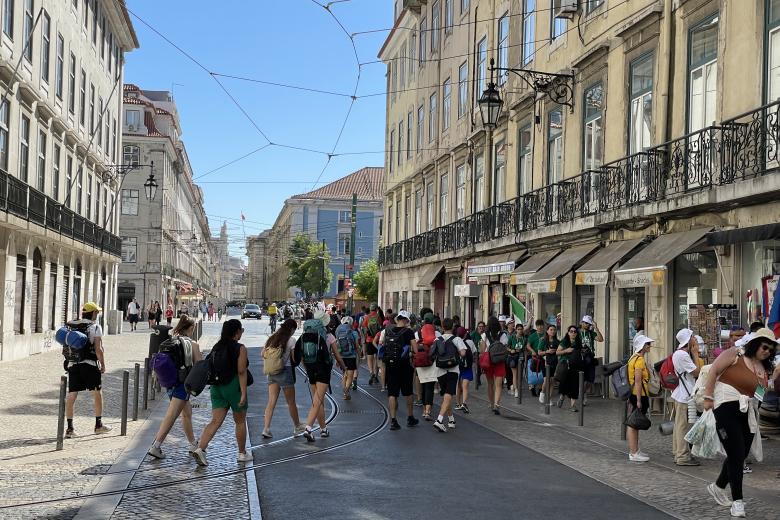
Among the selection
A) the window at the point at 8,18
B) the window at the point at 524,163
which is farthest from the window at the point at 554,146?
the window at the point at 8,18

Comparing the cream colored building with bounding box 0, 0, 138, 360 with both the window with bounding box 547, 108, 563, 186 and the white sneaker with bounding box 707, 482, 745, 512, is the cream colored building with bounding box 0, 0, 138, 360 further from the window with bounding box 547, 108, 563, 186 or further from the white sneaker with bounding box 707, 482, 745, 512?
the white sneaker with bounding box 707, 482, 745, 512

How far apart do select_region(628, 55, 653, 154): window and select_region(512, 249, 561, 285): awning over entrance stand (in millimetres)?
3715

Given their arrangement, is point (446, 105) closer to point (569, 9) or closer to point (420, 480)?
point (569, 9)

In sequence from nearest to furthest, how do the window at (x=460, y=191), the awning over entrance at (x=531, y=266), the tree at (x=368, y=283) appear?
1. the awning over entrance at (x=531, y=266)
2. the window at (x=460, y=191)
3. the tree at (x=368, y=283)

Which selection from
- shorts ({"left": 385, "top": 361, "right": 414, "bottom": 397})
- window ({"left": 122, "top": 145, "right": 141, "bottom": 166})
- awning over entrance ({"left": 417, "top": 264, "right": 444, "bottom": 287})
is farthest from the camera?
window ({"left": 122, "top": 145, "right": 141, "bottom": 166})

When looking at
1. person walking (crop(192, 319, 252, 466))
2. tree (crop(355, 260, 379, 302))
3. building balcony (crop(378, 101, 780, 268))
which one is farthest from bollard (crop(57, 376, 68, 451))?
tree (crop(355, 260, 379, 302))

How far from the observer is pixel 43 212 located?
24922mm

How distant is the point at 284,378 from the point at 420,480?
3455mm

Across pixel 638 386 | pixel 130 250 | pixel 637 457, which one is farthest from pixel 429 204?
pixel 130 250

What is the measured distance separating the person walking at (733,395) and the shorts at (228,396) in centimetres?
452

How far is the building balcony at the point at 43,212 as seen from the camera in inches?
829

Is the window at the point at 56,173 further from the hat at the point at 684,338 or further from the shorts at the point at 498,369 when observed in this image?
the hat at the point at 684,338

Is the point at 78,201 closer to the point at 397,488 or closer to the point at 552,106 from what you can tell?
the point at 552,106

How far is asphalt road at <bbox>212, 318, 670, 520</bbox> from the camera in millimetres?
7117
